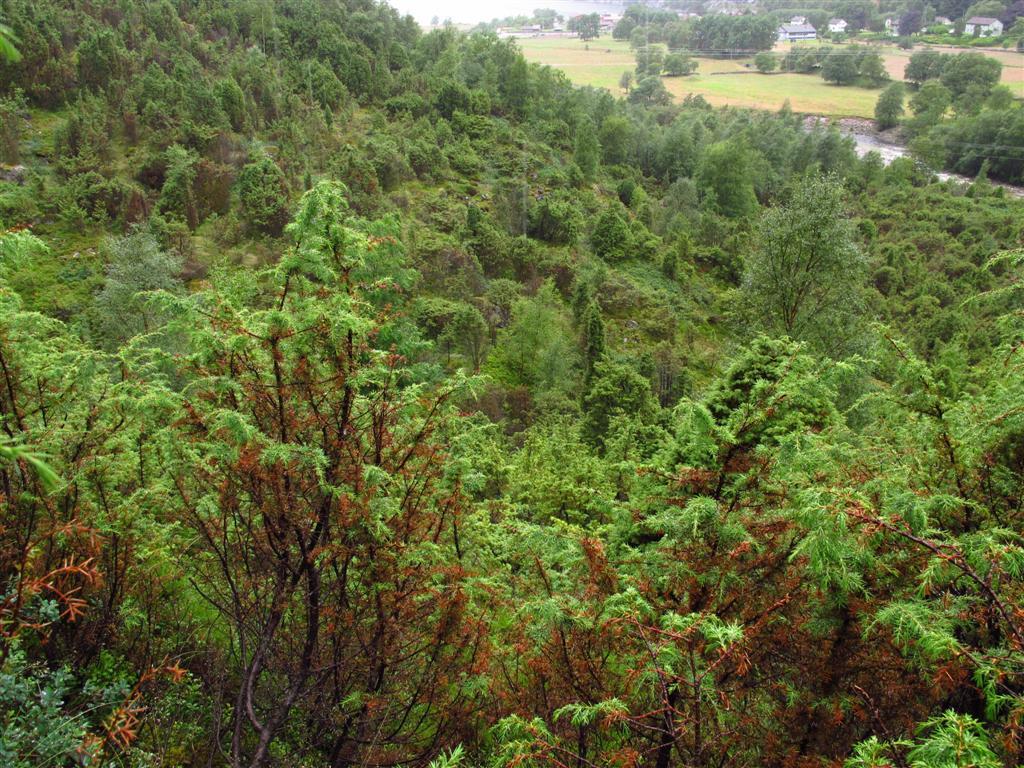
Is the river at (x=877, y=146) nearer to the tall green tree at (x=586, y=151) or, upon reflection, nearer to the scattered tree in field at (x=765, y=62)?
the scattered tree in field at (x=765, y=62)

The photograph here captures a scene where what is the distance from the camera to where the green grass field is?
2724 inches

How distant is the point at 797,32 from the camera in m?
90.4

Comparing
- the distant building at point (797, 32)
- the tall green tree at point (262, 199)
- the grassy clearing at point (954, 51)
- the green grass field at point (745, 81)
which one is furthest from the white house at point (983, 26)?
the tall green tree at point (262, 199)

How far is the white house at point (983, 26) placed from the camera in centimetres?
7844

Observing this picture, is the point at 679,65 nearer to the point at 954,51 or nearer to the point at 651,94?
the point at 651,94

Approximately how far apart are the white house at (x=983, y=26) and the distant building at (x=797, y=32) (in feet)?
62.7

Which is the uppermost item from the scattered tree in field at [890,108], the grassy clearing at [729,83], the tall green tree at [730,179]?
the grassy clearing at [729,83]

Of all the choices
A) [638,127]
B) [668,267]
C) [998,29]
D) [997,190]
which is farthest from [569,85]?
[998,29]

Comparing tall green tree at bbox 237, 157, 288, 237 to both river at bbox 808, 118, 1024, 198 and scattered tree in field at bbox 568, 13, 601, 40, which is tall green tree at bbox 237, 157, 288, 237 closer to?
river at bbox 808, 118, 1024, 198

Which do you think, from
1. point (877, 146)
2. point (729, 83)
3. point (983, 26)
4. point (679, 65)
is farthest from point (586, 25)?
point (983, 26)

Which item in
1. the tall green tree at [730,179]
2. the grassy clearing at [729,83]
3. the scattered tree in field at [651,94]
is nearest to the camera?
the tall green tree at [730,179]

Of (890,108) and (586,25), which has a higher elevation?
(586,25)

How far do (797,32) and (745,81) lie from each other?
73.5ft

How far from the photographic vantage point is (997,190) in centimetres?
4750
